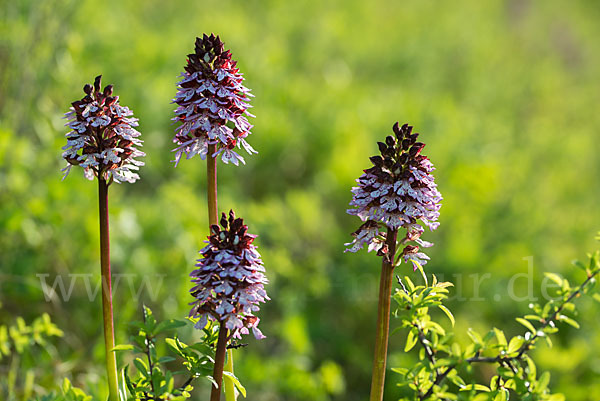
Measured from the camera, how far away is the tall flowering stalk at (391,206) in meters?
1.23

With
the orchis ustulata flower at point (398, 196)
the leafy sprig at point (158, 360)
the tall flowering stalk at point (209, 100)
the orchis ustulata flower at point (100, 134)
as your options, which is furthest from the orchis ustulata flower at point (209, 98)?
the leafy sprig at point (158, 360)

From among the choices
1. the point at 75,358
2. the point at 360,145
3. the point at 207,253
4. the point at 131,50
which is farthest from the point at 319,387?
the point at 131,50

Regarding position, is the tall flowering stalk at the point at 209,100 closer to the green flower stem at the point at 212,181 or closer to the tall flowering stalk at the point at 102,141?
the green flower stem at the point at 212,181

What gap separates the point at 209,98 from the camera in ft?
4.14

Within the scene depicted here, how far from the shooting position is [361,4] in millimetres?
8320

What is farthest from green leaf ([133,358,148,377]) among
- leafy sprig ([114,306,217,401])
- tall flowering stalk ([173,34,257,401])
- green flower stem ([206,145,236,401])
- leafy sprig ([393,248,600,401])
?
leafy sprig ([393,248,600,401])

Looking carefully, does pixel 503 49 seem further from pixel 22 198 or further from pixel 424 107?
pixel 22 198

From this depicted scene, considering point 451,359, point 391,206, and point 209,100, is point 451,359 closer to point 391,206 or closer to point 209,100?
point 391,206

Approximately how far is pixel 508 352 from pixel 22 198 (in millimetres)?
2682

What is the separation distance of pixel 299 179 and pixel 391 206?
3682 millimetres

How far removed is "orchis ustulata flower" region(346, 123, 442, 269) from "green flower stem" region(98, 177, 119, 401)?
1.78 feet

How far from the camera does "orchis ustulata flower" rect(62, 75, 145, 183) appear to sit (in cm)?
125

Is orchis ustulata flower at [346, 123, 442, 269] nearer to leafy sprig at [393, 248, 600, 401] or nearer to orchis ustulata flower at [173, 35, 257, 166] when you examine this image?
leafy sprig at [393, 248, 600, 401]

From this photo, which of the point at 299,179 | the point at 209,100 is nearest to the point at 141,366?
the point at 209,100
